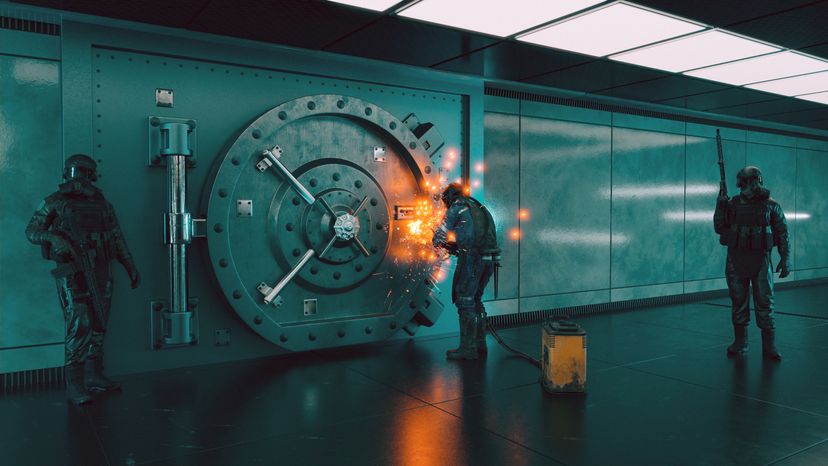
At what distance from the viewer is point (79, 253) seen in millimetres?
4488

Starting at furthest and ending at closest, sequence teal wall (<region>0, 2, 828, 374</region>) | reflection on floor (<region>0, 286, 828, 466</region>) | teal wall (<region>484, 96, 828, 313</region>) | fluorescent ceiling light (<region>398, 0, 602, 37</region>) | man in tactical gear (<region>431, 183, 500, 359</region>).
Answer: teal wall (<region>484, 96, 828, 313</region>) → man in tactical gear (<region>431, 183, 500, 359</region>) → teal wall (<region>0, 2, 828, 374</region>) → fluorescent ceiling light (<region>398, 0, 602, 37</region>) → reflection on floor (<region>0, 286, 828, 466</region>)

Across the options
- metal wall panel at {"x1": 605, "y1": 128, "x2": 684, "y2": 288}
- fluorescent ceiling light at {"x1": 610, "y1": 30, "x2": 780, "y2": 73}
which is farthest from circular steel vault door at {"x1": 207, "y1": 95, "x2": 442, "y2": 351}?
metal wall panel at {"x1": 605, "y1": 128, "x2": 684, "y2": 288}

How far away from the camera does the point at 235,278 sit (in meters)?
5.48

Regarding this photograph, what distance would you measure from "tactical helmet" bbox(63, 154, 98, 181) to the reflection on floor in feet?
5.76

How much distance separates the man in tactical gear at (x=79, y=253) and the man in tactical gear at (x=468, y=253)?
121 inches

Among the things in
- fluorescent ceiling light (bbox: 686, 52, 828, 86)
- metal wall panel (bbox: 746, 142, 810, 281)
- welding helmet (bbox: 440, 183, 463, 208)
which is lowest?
welding helmet (bbox: 440, 183, 463, 208)

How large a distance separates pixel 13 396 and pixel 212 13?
11.4ft

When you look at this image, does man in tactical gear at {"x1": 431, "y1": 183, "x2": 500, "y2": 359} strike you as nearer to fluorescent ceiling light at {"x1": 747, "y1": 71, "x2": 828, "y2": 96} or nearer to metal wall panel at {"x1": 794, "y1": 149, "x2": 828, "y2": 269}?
fluorescent ceiling light at {"x1": 747, "y1": 71, "x2": 828, "y2": 96}

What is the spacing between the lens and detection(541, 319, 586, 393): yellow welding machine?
15.2 ft

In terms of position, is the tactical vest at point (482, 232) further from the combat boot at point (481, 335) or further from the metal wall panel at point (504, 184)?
the metal wall panel at point (504, 184)

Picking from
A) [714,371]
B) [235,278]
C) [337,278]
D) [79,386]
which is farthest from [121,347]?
[714,371]

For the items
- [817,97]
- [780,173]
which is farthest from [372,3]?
[780,173]

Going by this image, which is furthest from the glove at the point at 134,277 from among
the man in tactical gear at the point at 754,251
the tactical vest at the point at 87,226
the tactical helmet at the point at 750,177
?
the tactical helmet at the point at 750,177

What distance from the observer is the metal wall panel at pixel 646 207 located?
→ 9336mm
